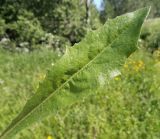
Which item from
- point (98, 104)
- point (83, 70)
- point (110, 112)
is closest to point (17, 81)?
point (98, 104)

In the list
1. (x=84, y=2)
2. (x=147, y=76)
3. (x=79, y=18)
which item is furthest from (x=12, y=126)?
(x=84, y=2)

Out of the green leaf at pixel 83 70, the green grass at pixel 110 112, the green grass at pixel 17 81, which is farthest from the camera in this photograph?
the green grass at pixel 17 81

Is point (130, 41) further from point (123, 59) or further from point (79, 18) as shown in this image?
point (79, 18)

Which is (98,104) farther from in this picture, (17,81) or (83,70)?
(83,70)

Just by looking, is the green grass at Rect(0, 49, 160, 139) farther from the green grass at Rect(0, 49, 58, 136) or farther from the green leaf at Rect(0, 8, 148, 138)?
the green leaf at Rect(0, 8, 148, 138)

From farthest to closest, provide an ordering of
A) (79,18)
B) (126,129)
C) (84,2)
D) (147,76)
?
(84,2), (79,18), (147,76), (126,129)

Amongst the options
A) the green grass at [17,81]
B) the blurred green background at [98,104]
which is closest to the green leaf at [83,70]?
the blurred green background at [98,104]

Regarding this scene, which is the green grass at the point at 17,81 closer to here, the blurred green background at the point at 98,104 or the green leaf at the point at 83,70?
the blurred green background at the point at 98,104
